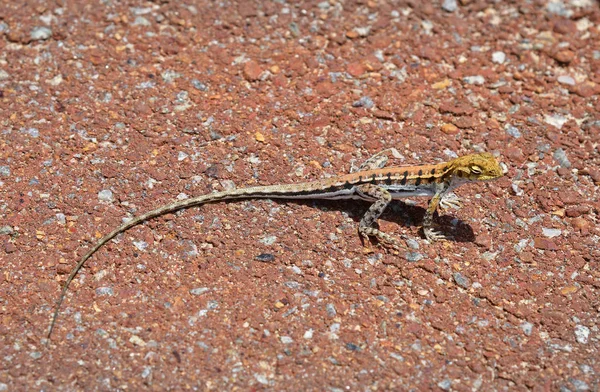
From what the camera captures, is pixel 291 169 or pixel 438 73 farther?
pixel 438 73

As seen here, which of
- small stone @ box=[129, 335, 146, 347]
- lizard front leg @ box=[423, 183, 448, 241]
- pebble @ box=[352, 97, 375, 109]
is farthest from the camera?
pebble @ box=[352, 97, 375, 109]

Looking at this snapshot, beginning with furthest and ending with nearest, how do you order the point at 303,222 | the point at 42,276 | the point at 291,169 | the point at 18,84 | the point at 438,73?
the point at 438,73 → the point at 18,84 → the point at 291,169 → the point at 303,222 → the point at 42,276

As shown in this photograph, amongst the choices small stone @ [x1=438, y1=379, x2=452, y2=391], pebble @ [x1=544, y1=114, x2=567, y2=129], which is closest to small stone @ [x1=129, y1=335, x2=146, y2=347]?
small stone @ [x1=438, y1=379, x2=452, y2=391]

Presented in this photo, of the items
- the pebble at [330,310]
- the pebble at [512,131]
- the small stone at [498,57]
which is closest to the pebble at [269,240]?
the pebble at [330,310]

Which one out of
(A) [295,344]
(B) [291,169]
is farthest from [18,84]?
(A) [295,344]

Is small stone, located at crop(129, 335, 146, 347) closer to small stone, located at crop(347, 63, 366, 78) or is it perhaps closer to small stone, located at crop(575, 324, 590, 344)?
small stone, located at crop(575, 324, 590, 344)

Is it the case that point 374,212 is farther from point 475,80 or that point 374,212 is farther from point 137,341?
point 475,80

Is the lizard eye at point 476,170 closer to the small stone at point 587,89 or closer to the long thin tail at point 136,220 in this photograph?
the long thin tail at point 136,220

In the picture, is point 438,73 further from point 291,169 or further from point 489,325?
point 489,325
